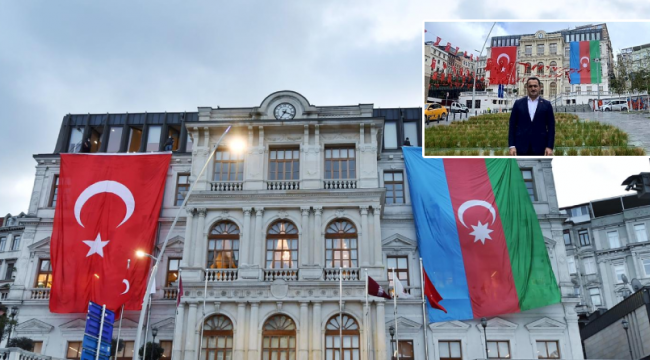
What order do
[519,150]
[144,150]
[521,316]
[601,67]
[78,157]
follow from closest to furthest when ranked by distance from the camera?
[519,150] → [601,67] → [521,316] → [78,157] → [144,150]

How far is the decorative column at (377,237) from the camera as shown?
35750mm

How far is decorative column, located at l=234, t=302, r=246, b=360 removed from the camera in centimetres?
3391

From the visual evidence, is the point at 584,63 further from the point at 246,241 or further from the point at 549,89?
the point at 246,241

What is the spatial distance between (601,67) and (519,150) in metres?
4.52

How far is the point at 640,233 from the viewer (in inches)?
2211

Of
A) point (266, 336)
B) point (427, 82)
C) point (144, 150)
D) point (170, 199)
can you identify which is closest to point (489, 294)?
point (266, 336)

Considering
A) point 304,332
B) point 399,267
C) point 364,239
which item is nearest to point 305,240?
point 364,239

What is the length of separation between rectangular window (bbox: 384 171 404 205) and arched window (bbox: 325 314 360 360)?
910cm

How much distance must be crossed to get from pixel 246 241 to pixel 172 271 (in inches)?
261

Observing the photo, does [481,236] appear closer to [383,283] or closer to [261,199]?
[383,283]

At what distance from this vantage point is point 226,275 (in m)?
35.9

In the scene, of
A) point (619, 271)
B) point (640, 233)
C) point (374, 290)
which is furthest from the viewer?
point (619, 271)

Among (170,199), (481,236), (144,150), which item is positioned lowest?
(481,236)

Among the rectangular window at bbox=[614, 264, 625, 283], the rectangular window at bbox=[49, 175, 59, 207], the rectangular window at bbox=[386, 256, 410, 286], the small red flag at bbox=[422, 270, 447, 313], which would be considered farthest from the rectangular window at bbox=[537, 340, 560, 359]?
the rectangular window at bbox=[49, 175, 59, 207]
